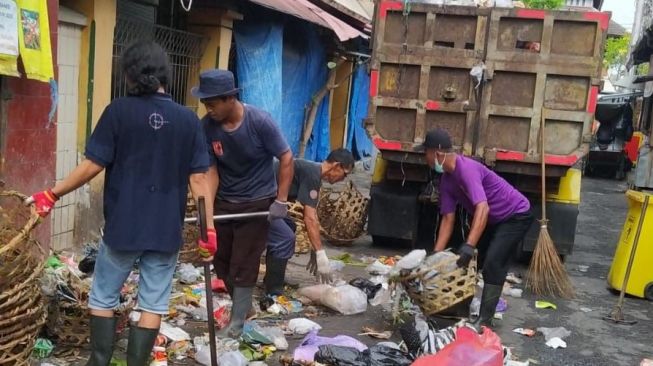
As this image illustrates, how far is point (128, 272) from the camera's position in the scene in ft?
11.4

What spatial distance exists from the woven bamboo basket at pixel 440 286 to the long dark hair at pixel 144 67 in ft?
7.32

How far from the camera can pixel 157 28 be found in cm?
727

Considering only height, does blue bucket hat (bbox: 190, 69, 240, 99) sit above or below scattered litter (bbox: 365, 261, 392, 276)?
above

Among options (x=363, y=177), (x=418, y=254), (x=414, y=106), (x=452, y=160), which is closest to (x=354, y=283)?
(x=418, y=254)

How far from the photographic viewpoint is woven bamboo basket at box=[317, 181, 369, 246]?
7621 mm

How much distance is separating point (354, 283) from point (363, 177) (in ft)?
27.0

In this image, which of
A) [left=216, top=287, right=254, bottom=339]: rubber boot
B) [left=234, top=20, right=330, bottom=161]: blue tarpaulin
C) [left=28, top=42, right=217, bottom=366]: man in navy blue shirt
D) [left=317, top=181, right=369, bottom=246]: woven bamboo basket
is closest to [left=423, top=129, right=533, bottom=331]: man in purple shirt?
[left=216, top=287, right=254, bottom=339]: rubber boot

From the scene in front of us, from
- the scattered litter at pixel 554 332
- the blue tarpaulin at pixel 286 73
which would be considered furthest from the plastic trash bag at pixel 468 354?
the blue tarpaulin at pixel 286 73

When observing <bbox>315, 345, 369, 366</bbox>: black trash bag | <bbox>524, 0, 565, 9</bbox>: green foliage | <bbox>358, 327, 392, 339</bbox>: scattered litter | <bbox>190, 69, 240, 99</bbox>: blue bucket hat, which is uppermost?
<bbox>524, 0, 565, 9</bbox>: green foliage

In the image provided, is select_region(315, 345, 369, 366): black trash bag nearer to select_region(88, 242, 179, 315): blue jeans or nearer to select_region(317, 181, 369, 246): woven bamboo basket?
select_region(88, 242, 179, 315): blue jeans

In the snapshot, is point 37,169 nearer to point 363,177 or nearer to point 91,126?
point 91,126

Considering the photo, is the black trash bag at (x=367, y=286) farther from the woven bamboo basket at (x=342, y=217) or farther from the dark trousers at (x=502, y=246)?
the woven bamboo basket at (x=342, y=217)

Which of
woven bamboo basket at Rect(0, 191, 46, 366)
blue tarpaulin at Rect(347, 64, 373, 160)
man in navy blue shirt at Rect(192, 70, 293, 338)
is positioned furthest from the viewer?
blue tarpaulin at Rect(347, 64, 373, 160)

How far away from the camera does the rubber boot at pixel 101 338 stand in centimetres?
343
